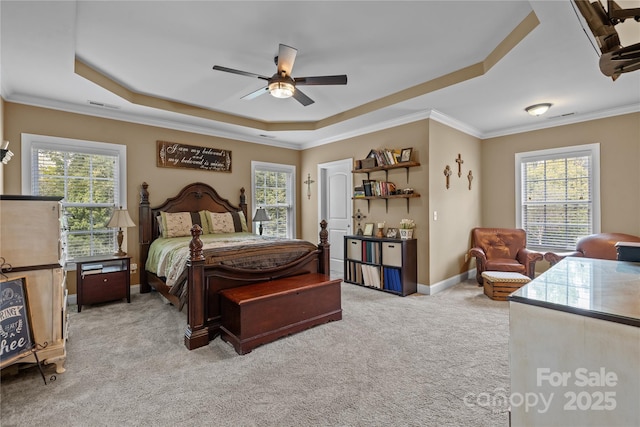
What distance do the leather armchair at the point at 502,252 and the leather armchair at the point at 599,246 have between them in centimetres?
32

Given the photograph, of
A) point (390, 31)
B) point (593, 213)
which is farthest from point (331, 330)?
point (593, 213)

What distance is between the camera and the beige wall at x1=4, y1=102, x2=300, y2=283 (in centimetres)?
364

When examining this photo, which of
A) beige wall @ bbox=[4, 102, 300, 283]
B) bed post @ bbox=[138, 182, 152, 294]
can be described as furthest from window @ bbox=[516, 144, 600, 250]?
bed post @ bbox=[138, 182, 152, 294]

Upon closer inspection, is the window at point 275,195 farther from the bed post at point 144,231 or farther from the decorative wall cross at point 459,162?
the decorative wall cross at point 459,162

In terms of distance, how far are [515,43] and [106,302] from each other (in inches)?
208

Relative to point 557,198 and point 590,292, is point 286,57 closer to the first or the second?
point 590,292

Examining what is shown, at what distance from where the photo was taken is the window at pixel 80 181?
3.76 metres

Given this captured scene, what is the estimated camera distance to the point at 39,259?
2.14 m

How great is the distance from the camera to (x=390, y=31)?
8.53ft

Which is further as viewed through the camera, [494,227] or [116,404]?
[494,227]

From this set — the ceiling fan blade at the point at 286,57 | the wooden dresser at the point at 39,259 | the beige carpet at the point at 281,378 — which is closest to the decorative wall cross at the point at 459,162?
the beige carpet at the point at 281,378

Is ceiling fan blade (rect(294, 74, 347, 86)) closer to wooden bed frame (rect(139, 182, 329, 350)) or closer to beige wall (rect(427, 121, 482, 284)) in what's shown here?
wooden bed frame (rect(139, 182, 329, 350))

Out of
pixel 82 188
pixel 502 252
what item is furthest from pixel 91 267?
pixel 502 252

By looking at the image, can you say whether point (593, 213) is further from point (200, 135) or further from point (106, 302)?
point (106, 302)
